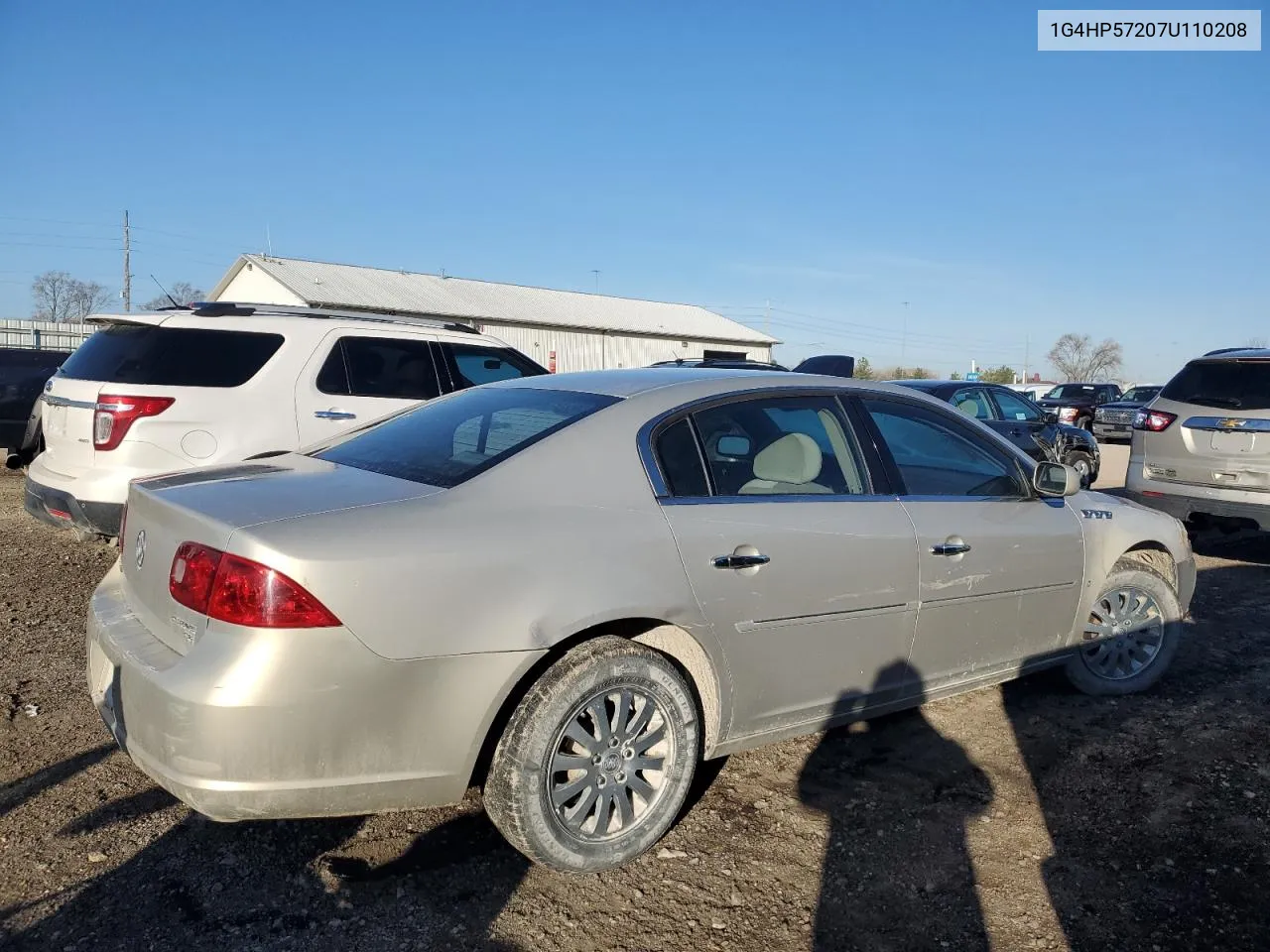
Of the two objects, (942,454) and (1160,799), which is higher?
(942,454)

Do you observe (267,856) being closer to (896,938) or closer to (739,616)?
(739,616)

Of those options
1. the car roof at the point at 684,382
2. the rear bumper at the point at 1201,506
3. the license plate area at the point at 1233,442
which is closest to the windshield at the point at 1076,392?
the rear bumper at the point at 1201,506

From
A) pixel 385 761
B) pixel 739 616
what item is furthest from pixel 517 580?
pixel 739 616

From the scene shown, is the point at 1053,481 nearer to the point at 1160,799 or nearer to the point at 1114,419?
the point at 1160,799

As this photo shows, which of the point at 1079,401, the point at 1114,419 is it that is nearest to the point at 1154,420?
the point at 1114,419

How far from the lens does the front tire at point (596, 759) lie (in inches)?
112

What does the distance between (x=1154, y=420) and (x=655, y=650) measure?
6448 mm

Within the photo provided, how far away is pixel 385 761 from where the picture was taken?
8.75ft

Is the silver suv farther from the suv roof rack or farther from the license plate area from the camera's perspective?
the suv roof rack

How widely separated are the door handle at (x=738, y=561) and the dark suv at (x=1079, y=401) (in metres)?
21.0

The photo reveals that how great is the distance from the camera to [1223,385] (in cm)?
759

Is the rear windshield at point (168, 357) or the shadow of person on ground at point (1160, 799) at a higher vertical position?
the rear windshield at point (168, 357)

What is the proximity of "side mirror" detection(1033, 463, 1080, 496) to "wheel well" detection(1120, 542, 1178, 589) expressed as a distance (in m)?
0.77

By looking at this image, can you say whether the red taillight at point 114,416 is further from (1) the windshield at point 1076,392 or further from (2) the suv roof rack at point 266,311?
(1) the windshield at point 1076,392
